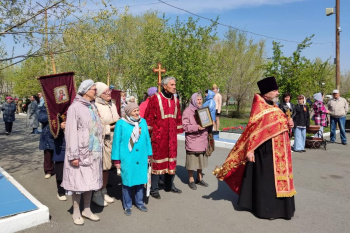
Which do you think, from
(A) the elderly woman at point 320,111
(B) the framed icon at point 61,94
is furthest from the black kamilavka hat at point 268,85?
(A) the elderly woman at point 320,111

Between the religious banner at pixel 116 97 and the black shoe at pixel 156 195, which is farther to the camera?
the religious banner at pixel 116 97

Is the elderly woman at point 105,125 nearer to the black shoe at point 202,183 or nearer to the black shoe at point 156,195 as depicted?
the black shoe at point 156,195

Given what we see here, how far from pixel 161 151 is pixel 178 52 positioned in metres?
13.3

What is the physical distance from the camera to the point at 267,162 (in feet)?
14.9

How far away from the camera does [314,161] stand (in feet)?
28.0

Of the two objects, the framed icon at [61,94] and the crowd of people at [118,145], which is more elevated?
the framed icon at [61,94]

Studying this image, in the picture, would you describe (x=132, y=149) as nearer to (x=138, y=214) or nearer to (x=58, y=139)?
(x=138, y=214)

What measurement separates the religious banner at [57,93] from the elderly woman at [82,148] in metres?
1.07

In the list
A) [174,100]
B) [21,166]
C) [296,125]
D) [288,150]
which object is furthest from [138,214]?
[296,125]

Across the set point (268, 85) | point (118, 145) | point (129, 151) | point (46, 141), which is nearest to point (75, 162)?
→ point (118, 145)

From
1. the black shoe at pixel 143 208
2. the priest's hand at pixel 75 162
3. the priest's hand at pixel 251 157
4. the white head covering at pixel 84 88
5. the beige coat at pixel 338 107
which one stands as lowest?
the black shoe at pixel 143 208

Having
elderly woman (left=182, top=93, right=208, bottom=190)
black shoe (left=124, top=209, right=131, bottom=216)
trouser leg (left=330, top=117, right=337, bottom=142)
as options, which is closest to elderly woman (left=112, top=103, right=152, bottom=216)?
black shoe (left=124, top=209, right=131, bottom=216)

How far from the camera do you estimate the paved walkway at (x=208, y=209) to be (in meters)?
4.22

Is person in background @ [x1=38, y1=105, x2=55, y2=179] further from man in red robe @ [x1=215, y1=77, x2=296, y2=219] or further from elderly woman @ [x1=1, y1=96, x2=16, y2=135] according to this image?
elderly woman @ [x1=1, y1=96, x2=16, y2=135]
